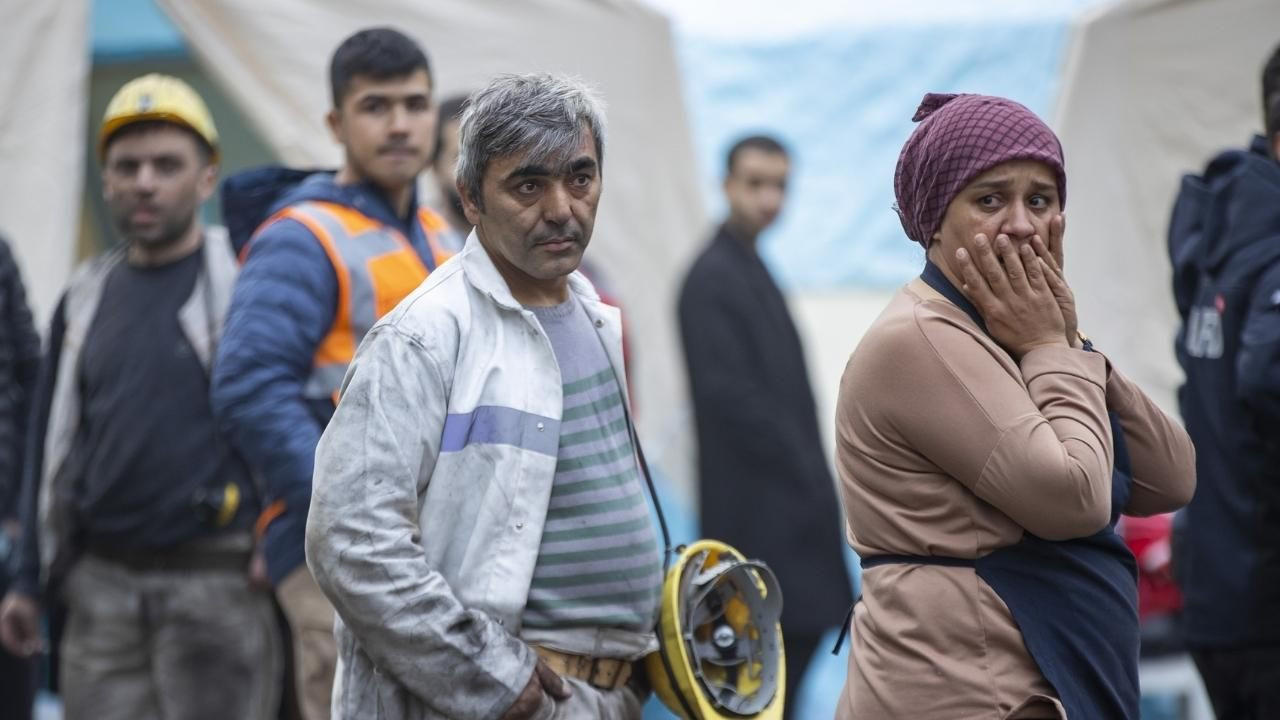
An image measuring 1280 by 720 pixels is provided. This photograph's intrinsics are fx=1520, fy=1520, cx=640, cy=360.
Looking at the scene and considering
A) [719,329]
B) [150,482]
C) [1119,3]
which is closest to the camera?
[150,482]

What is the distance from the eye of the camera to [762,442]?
5.76m

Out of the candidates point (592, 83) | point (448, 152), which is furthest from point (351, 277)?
point (592, 83)

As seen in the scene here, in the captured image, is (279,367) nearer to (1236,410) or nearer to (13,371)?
(13,371)

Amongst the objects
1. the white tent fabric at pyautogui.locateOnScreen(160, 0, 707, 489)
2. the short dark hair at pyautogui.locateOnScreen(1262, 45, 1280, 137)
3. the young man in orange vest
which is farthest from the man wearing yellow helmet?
the short dark hair at pyautogui.locateOnScreen(1262, 45, 1280, 137)

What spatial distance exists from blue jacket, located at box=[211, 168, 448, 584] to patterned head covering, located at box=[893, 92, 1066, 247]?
1497 millimetres

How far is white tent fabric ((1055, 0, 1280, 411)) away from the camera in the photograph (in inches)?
273

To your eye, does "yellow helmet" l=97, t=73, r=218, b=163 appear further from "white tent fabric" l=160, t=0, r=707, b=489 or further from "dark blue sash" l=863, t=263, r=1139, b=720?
"dark blue sash" l=863, t=263, r=1139, b=720

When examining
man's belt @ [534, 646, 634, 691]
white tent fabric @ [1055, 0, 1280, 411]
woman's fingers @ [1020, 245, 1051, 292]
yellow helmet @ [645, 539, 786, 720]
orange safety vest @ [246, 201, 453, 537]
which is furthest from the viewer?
white tent fabric @ [1055, 0, 1280, 411]

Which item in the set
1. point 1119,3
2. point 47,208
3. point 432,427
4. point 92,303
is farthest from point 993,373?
point 1119,3

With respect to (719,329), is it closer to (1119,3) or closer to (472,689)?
(1119,3)

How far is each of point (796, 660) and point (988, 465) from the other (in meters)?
3.46

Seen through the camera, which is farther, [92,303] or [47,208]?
[47,208]

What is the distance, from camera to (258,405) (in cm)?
341

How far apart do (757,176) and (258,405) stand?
3.20 metres
